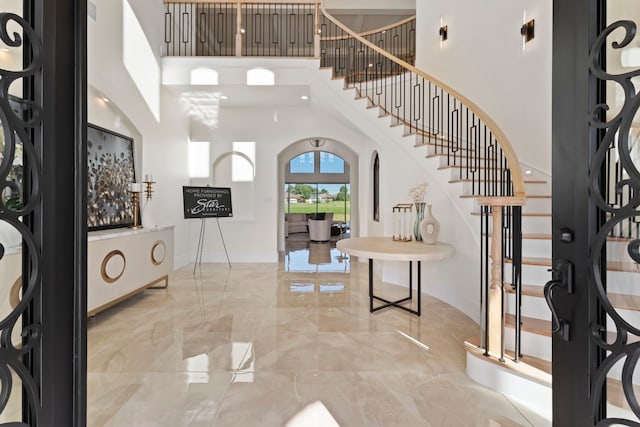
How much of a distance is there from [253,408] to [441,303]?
113 inches

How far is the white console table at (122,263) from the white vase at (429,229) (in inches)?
130

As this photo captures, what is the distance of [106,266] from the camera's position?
10.6 feet

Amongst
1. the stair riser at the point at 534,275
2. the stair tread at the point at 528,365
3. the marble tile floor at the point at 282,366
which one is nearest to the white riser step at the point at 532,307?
the stair riser at the point at 534,275

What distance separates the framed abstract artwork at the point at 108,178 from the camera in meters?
3.83

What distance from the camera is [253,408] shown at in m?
1.92

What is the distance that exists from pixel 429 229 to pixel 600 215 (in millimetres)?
2886

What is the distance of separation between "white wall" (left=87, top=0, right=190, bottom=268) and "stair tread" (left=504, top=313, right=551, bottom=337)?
438 centimetres

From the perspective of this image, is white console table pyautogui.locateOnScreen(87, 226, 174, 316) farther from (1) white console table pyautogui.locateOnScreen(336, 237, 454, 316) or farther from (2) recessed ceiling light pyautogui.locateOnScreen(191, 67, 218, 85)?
(2) recessed ceiling light pyautogui.locateOnScreen(191, 67, 218, 85)

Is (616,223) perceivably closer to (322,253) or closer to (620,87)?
(620,87)

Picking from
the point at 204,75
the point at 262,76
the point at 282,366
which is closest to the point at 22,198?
the point at 282,366

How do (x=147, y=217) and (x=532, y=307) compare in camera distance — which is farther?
(x=147, y=217)

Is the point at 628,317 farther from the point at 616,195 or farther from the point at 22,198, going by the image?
the point at 22,198

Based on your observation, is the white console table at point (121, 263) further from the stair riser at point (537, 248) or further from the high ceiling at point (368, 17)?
the high ceiling at point (368, 17)

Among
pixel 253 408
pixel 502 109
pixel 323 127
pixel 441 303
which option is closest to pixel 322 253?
pixel 323 127
